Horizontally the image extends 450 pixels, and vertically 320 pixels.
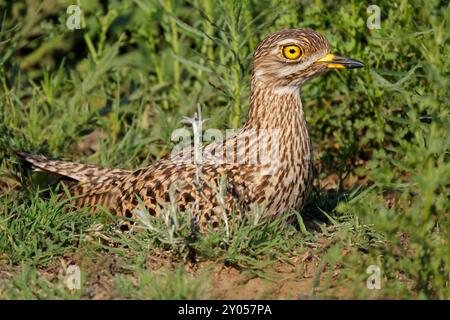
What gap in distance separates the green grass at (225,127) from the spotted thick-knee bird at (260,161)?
0.21 meters

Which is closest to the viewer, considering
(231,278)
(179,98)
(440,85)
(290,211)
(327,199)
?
(440,85)

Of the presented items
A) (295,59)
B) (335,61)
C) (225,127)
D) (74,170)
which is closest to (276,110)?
(295,59)

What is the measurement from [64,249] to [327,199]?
83.2 inches

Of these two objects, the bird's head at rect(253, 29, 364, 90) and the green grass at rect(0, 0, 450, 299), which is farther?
the bird's head at rect(253, 29, 364, 90)

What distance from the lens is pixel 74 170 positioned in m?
7.12

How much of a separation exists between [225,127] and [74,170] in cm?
133

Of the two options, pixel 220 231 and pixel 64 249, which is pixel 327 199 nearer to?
pixel 220 231

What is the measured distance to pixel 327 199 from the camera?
7098 millimetres

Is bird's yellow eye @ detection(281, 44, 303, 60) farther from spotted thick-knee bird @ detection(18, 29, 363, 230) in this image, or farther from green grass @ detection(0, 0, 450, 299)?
green grass @ detection(0, 0, 450, 299)

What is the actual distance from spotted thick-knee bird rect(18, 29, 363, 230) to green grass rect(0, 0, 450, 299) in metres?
0.21

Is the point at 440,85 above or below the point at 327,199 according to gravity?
above

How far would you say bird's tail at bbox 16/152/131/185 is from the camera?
23.1 feet

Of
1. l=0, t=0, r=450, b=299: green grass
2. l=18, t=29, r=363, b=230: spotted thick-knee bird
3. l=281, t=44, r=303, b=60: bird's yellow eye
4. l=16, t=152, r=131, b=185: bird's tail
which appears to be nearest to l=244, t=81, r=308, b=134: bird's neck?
l=18, t=29, r=363, b=230: spotted thick-knee bird
